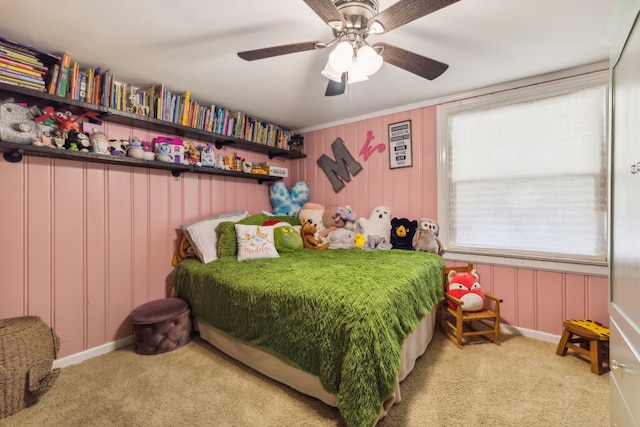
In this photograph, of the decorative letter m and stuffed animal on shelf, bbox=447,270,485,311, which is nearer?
stuffed animal on shelf, bbox=447,270,485,311

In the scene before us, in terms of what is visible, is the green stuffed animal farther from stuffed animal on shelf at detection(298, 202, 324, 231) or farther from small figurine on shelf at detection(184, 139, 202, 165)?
small figurine on shelf at detection(184, 139, 202, 165)

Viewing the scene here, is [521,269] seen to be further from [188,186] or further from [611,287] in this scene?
[188,186]

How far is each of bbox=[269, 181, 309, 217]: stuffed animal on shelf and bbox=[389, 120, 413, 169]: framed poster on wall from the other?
1.15 m

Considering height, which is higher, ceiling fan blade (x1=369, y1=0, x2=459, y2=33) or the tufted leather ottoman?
ceiling fan blade (x1=369, y1=0, x2=459, y2=33)

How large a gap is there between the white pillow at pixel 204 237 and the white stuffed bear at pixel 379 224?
1540 millimetres

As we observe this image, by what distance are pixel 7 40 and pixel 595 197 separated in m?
4.05

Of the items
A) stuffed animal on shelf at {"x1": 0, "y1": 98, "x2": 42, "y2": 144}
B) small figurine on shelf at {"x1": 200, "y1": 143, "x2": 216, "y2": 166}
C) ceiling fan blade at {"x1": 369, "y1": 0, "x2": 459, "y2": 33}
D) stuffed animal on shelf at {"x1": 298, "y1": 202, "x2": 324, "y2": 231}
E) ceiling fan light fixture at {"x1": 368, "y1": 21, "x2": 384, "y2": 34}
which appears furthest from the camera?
stuffed animal on shelf at {"x1": 298, "y1": 202, "x2": 324, "y2": 231}

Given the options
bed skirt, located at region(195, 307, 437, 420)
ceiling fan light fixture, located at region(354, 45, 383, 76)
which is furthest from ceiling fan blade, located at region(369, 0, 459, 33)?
bed skirt, located at region(195, 307, 437, 420)

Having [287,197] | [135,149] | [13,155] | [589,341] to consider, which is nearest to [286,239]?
[287,197]

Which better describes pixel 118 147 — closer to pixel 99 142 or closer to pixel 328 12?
pixel 99 142

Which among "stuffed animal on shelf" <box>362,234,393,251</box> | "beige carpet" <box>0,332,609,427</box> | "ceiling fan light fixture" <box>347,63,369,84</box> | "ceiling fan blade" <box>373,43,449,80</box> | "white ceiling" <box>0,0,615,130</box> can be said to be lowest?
"beige carpet" <box>0,332,609,427</box>

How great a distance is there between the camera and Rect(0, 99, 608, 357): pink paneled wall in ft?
5.85

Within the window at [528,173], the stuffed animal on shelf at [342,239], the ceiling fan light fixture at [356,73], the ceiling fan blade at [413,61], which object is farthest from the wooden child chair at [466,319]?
the ceiling fan light fixture at [356,73]

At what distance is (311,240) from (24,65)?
243 centimetres
